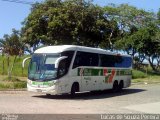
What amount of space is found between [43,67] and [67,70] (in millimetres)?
1377

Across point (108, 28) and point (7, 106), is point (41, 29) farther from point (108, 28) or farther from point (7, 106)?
point (7, 106)

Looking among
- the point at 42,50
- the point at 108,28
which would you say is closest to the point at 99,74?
the point at 42,50

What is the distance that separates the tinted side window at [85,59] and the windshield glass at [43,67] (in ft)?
5.35

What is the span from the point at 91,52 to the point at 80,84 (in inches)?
95.5

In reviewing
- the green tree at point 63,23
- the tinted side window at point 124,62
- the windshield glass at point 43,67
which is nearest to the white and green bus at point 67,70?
the windshield glass at point 43,67

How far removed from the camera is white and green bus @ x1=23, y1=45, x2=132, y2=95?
2192 centimetres

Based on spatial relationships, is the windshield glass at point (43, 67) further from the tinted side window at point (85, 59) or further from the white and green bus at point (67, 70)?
the tinted side window at point (85, 59)

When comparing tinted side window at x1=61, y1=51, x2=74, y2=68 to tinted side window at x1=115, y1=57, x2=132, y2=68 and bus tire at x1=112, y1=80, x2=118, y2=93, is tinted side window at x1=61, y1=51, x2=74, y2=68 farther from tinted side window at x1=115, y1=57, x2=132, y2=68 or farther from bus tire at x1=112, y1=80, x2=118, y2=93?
bus tire at x1=112, y1=80, x2=118, y2=93

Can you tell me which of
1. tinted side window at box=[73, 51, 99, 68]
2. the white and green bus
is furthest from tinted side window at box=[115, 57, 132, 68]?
tinted side window at box=[73, 51, 99, 68]

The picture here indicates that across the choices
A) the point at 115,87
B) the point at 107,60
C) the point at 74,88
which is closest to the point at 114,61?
the point at 107,60

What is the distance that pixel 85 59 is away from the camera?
79.9 feet

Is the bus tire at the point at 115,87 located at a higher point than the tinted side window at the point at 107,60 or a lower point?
lower

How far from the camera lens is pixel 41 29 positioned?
5275cm

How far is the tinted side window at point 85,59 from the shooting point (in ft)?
76.8
